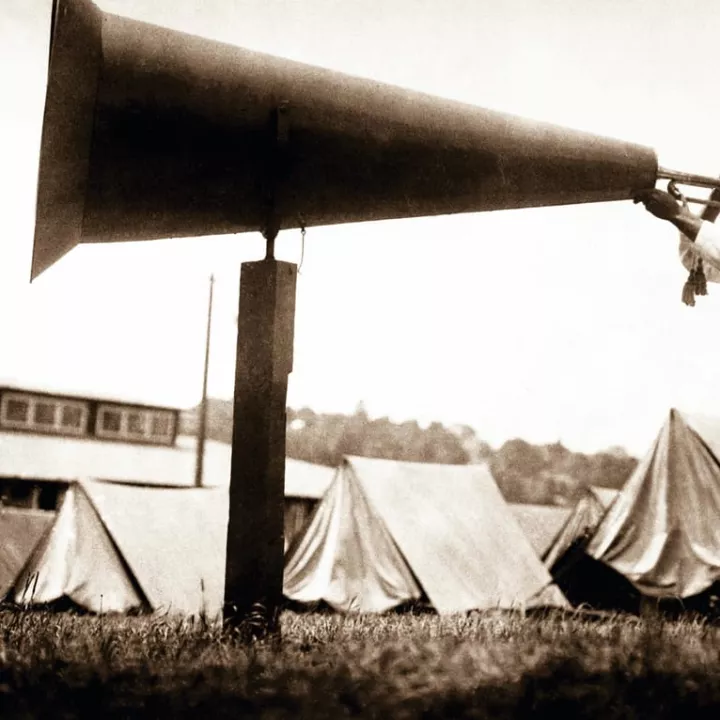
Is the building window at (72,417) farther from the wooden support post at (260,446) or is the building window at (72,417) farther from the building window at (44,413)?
the wooden support post at (260,446)

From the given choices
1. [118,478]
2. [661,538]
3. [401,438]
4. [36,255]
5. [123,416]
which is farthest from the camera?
[118,478]

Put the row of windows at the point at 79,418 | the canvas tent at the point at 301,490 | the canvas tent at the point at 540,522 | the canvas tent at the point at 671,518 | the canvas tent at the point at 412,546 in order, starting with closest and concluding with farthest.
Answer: the canvas tent at the point at 671,518 < the canvas tent at the point at 412,546 < the row of windows at the point at 79,418 < the canvas tent at the point at 301,490 < the canvas tent at the point at 540,522

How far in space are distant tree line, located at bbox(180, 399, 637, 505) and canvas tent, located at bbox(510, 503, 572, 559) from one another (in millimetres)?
183

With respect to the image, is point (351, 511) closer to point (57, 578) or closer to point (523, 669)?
point (57, 578)

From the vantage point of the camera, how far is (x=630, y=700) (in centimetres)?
338

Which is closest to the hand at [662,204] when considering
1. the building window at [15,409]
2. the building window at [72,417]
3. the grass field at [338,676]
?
the grass field at [338,676]

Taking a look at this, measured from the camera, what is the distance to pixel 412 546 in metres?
9.62

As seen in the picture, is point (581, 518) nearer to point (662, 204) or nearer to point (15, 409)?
point (15, 409)

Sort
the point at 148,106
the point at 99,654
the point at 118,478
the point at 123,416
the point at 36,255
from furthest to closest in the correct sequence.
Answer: the point at 118,478 → the point at 123,416 → the point at 36,255 → the point at 148,106 → the point at 99,654

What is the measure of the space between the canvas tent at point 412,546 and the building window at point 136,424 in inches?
108

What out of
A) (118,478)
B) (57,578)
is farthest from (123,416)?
(57,578)

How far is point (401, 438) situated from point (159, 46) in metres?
6.42

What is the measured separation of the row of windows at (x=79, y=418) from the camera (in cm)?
970

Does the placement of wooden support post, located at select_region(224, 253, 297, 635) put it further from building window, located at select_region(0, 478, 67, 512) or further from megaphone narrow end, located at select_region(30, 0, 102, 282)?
building window, located at select_region(0, 478, 67, 512)
